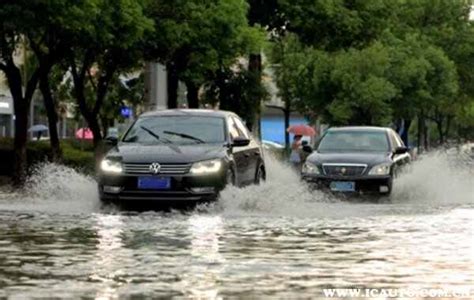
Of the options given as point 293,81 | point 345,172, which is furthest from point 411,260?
point 293,81

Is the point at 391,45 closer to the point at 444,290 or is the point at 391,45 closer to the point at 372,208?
the point at 372,208

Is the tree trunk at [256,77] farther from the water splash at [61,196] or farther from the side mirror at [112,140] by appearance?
the side mirror at [112,140]

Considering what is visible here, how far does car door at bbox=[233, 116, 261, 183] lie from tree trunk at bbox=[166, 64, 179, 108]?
15.2m

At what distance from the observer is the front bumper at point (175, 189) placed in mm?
18094

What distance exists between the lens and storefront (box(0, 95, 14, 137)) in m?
74.4

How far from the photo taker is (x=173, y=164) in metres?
18.1

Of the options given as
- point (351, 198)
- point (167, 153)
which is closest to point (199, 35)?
point (351, 198)

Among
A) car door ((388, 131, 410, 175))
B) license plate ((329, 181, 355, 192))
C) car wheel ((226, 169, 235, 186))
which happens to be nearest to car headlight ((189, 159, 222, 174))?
car wheel ((226, 169, 235, 186))

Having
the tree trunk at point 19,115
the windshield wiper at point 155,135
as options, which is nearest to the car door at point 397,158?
the windshield wiper at point 155,135

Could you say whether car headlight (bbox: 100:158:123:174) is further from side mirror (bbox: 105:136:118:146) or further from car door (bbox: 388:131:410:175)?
car door (bbox: 388:131:410:175)

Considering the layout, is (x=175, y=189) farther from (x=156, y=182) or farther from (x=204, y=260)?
(x=204, y=260)

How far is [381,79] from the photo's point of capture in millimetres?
60375

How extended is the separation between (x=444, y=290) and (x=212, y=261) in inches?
108

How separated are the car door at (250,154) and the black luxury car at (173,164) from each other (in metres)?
0.45
